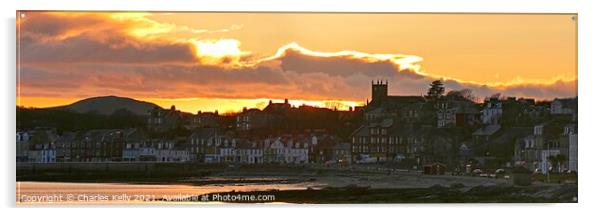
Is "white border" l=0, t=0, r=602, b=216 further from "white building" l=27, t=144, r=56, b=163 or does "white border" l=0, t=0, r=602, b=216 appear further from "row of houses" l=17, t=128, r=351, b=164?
"row of houses" l=17, t=128, r=351, b=164

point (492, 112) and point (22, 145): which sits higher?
point (492, 112)

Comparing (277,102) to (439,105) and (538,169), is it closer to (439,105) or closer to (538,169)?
(439,105)

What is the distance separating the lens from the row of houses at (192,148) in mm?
7777

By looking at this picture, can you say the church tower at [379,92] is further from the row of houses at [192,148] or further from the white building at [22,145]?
the white building at [22,145]

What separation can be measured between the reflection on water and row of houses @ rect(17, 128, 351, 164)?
165 mm

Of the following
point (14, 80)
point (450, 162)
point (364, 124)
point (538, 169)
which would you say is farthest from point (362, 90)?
point (14, 80)

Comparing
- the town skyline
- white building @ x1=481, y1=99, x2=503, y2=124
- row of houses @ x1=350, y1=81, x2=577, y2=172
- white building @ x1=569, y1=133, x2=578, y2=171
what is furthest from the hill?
white building @ x1=569, y1=133, x2=578, y2=171

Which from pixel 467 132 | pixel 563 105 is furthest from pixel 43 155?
pixel 563 105

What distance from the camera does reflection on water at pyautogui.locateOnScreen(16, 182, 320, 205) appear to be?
7.70 metres

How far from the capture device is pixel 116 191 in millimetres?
7793

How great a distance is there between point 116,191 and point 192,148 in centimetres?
55

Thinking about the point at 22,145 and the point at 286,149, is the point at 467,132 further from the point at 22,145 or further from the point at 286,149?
the point at 22,145
